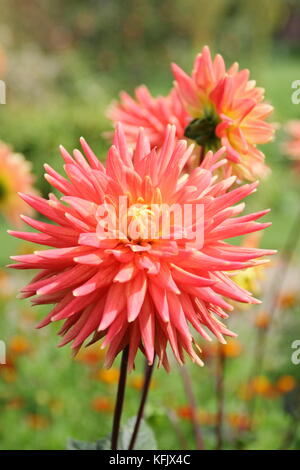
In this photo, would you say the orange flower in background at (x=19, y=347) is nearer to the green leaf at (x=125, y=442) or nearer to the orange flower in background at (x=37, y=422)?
the orange flower in background at (x=37, y=422)

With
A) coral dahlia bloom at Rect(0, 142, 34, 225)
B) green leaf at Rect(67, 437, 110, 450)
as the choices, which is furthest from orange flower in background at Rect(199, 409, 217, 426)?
green leaf at Rect(67, 437, 110, 450)

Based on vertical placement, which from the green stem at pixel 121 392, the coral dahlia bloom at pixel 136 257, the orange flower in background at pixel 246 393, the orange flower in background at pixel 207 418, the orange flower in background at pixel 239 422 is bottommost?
the orange flower in background at pixel 207 418

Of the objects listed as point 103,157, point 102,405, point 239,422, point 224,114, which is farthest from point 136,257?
point 103,157

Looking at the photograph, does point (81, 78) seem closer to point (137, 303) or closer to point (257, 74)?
point (257, 74)

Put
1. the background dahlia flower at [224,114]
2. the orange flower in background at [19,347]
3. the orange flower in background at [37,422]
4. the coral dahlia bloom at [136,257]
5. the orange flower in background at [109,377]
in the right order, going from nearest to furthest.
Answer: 1. the coral dahlia bloom at [136,257]
2. the background dahlia flower at [224,114]
3. the orange flower in background at [37,422]
4. the orange flower in background at [109,377]
5. the orange flower in background at [19,347]

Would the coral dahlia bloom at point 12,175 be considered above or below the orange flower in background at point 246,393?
above

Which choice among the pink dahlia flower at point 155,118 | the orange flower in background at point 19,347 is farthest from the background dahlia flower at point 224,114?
the orange flower in background at point 19,347
